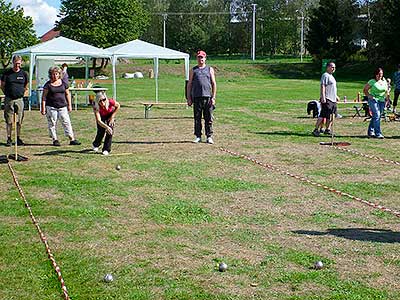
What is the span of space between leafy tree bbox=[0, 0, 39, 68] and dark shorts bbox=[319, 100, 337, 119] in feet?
149

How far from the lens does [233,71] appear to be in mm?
58094

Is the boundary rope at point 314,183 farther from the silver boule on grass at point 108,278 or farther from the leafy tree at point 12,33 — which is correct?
the leafy tree at point 12,33

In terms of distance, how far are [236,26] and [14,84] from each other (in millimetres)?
85008

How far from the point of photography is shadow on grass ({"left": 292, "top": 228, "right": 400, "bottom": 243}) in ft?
22.7

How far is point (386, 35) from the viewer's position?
5241 cm

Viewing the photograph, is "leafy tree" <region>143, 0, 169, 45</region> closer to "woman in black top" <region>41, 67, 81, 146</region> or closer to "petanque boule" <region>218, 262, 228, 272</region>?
"woman in black top" <region>41, 67, 81, 146</region>

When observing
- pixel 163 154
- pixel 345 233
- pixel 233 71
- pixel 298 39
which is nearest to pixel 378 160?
pixel 163 154

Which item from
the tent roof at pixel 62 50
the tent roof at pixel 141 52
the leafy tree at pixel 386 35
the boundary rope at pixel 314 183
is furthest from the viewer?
the leafy tree at pixel 386 35

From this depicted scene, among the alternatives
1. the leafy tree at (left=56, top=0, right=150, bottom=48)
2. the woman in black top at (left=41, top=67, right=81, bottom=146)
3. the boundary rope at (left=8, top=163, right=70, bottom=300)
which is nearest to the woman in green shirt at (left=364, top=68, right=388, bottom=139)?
the woman in black top at (left=41, top=67, right=81, bottom=146)

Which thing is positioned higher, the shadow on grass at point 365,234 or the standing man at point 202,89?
the standing man at point 202,89

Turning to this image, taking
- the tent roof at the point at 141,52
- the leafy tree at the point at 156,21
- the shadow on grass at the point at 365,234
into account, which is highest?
the leafy tree at the point at 156,21

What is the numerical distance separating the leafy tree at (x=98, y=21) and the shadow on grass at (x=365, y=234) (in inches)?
2252

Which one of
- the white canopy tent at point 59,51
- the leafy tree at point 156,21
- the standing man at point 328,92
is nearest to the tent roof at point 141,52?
the white canopy tent at point 59,51

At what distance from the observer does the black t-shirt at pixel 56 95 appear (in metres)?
13.5
